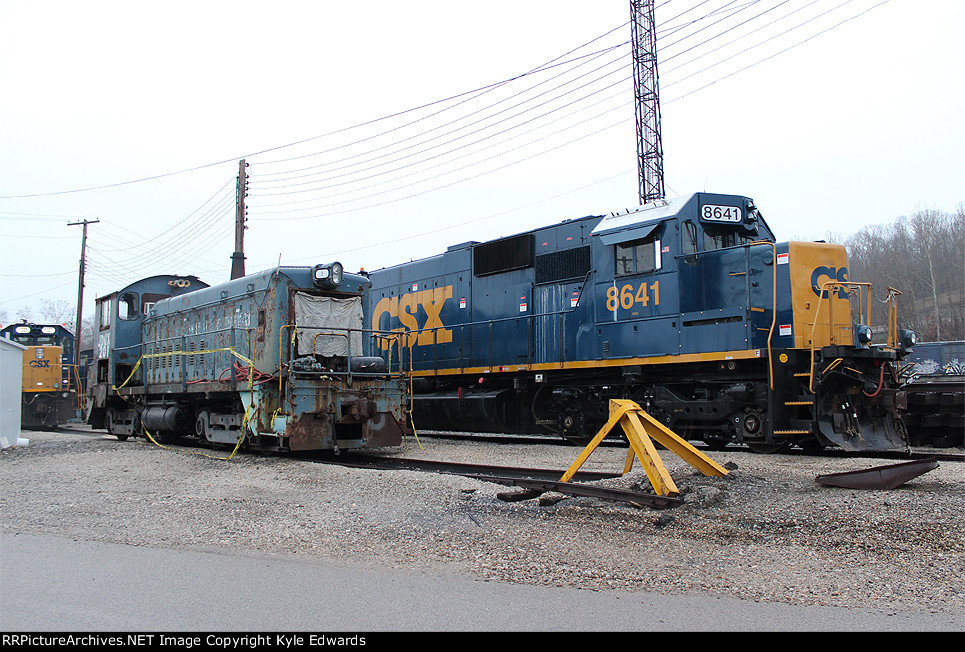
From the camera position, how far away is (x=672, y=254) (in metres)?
11.1

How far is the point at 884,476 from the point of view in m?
6.81

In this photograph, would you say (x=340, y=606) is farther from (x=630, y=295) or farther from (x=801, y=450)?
(x=801, y=450)

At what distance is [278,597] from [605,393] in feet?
29.6

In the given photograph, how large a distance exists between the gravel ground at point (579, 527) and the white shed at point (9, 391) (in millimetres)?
5788

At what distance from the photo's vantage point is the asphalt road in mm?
3588

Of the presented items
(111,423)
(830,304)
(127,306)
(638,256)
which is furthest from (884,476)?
(111,423)

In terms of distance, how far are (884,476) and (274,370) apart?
8266 mm

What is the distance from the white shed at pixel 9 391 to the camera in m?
13.9

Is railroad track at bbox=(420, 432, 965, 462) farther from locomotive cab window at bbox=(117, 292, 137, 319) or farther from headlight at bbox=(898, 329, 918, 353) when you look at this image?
locomotive cab window at bbox=(117, 292, 137, 319)

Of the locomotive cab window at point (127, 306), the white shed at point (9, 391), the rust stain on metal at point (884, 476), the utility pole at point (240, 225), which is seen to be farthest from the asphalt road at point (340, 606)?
the utility pole at point (240, 225)

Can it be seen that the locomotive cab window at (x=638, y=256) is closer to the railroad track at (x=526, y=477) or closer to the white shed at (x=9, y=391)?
the railroad track at (x=526, y=477)

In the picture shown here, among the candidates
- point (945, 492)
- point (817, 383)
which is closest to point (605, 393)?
point (817, 383)

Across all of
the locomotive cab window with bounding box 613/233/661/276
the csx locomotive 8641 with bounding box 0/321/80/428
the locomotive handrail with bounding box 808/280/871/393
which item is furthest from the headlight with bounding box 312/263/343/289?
the csx locomotive 8641 with bounding box 0/321/80/428
